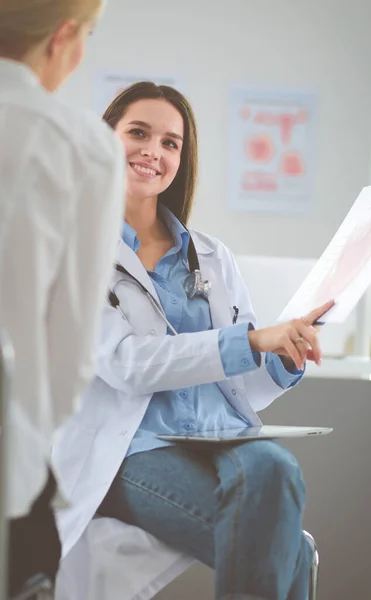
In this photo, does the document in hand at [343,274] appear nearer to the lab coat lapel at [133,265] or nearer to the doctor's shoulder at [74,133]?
the lab coat lapel at [133,265]

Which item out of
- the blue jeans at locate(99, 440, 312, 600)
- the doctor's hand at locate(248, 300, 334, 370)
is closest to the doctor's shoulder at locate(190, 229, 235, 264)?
the doctor's hand at locate(248, 300, 334, 370)

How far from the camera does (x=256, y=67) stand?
4.00 metres

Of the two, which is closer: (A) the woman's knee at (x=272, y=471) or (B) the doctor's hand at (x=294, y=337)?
(A) the woman's knee at (x=272, y=471)

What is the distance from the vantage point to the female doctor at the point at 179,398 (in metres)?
1.59

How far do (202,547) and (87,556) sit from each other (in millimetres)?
245

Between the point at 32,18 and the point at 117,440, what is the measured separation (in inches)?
35.5

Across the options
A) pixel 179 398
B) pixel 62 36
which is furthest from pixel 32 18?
pixel 179 398

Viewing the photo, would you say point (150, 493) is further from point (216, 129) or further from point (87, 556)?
point (216, 129)

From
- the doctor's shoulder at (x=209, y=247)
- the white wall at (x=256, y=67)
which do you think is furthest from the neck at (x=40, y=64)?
the white wall at (x=256, y=67)

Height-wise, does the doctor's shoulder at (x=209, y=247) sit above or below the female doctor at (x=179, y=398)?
above

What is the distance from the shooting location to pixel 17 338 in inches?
41.3

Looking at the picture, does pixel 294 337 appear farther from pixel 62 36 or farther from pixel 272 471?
pixel 62 36

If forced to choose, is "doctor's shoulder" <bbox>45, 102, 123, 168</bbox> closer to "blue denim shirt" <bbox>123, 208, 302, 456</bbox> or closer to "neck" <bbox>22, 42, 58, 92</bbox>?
"neck" <bbox>22, 42, 58, 92</bbox>

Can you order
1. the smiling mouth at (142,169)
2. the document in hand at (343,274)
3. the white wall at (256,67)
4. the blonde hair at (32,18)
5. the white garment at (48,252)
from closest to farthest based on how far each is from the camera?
the white garment at (48,252) → the blonde hair at (32,18) → the document in hand at (343,274) → the smiling mouth at (142,169) → the white wall at (256,67)
